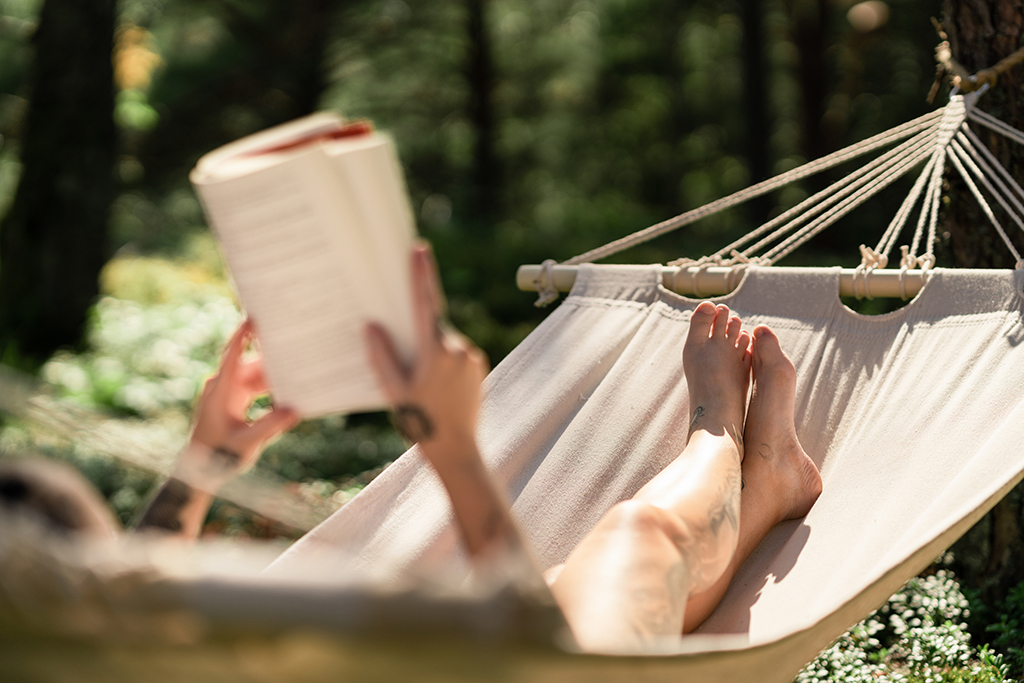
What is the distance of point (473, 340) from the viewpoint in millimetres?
4512

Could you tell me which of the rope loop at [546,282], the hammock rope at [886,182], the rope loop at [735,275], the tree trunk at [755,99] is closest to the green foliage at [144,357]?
the rope loop at [546,282]

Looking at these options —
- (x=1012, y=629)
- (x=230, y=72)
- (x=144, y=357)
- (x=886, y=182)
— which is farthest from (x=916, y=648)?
(x=230, y=72)

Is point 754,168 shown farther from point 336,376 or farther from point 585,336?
point 336,376

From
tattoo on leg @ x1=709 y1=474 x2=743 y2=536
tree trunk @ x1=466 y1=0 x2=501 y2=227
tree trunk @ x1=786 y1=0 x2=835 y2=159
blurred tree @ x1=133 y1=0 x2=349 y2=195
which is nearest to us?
tattoo on leg @ x1=709 y1=474 x2=743 y2=536

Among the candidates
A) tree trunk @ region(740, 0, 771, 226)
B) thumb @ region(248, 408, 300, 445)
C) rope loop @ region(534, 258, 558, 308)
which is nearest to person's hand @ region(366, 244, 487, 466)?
thumb @ region(248, 408, 300, 445)

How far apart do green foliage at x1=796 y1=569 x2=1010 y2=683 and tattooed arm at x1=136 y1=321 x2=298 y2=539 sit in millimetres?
1285

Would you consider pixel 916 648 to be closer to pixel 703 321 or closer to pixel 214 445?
pixel 703 321

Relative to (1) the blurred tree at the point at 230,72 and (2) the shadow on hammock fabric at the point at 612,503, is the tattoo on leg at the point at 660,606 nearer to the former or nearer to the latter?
(2) the shadow on hammock fabric at the point at 612,503

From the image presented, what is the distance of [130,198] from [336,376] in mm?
10525

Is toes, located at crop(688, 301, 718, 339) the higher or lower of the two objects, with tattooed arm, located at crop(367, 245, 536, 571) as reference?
lower

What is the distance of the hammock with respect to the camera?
23.7 inches

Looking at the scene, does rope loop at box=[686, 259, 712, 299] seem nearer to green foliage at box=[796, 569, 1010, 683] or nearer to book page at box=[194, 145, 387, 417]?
green foliage at box=[796, 569, 1010, 683]

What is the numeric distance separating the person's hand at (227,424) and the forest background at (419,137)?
88 mm

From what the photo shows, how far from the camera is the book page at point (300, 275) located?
691 mm
